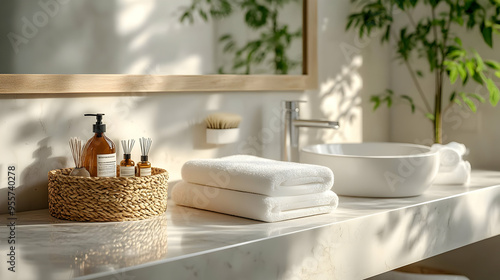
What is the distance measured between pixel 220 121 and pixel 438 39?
98cm

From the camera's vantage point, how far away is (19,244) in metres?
1.22

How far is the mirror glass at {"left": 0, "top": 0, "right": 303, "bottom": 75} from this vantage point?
1.46m

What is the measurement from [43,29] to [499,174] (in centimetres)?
151

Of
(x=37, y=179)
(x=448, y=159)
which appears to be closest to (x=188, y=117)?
(x=37, y=179)

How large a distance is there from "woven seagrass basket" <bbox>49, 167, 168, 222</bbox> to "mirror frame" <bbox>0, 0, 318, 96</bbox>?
0.71 ft

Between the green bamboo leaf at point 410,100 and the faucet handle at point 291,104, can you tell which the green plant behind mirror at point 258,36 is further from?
the green bamboo leaf at point 410,100

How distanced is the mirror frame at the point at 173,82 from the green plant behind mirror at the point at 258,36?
3 cm

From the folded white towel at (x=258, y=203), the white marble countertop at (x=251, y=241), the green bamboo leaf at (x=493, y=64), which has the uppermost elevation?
the green bamboo leaf at (x=493, y=64)

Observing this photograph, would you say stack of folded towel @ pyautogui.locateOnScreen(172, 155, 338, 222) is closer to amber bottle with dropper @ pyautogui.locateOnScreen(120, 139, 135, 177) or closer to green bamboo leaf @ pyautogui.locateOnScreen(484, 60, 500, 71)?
amber bottle with dropper @ pyautogui.locateOnScreen(120, 139, 135, 177)

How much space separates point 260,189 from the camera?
4.65ft

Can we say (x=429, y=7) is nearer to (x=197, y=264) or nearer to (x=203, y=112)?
(x=203, y=112)

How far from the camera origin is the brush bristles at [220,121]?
1797 mm

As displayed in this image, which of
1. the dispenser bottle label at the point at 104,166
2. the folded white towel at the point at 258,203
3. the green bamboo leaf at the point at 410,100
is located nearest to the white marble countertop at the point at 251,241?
the folded white towel at the point at 258,203

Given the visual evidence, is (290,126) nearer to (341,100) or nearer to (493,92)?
(341,100)
